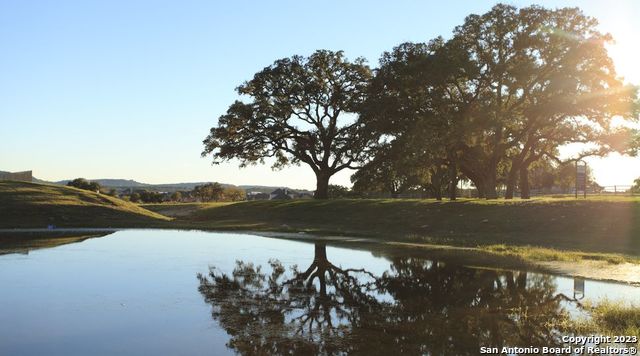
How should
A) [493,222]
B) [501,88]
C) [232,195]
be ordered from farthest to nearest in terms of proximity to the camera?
[232,195], [501,88], [493,222]

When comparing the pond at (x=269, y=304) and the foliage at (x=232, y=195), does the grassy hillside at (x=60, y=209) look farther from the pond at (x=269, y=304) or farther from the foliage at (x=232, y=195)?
the foliage at (x=232, y=195)

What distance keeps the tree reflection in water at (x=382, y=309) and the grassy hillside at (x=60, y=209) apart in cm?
2517

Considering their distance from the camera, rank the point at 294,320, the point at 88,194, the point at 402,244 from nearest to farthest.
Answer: the point at 294,320, the point at 402,244, the point at 88,194

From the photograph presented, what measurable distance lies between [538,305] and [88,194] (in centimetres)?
4424

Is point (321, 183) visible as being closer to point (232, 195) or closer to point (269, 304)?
point (269, 304)

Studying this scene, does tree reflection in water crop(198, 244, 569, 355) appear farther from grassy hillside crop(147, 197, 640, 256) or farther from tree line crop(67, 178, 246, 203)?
tree line crop(67, 178, 246, 203)

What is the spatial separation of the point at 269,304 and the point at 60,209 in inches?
1347

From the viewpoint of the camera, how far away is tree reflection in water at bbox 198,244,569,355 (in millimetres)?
9523

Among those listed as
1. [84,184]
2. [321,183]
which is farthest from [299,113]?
[84,184]

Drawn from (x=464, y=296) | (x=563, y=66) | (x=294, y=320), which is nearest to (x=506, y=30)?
(x=563, y=66)

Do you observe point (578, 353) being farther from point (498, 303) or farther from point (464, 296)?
point (464, 296)

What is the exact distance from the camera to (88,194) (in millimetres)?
48688

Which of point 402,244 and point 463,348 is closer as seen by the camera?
point 463,348

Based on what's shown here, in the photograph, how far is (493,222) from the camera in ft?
114
